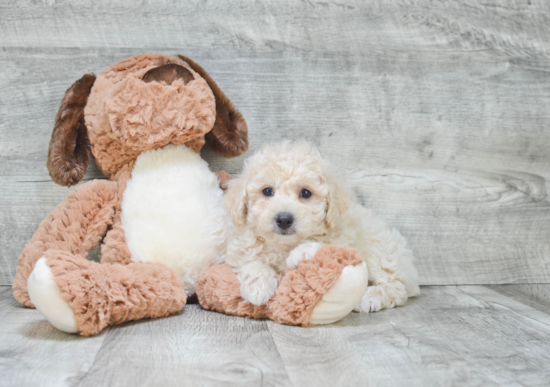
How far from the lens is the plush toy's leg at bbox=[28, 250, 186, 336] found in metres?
1.30

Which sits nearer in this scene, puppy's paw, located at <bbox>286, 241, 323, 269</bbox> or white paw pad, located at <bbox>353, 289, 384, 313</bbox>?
puppy's paw, located at <bbox>286, 241, 323, 269</bbox>

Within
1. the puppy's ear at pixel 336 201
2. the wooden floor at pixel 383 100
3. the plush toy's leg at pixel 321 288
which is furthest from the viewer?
the wooden floor at pixel 383 100

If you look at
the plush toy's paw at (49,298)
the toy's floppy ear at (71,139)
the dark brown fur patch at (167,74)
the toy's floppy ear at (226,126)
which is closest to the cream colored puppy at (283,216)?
the toy's floppy ear at (226,126)

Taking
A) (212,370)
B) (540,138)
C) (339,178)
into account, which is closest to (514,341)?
(339,178)

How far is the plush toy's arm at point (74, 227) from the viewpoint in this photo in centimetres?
173

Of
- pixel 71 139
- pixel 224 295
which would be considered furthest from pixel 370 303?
pixel 71 139

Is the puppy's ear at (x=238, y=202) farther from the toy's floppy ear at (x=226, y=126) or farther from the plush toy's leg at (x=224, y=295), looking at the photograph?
the toy's floppy ear at (x=226, y=126)

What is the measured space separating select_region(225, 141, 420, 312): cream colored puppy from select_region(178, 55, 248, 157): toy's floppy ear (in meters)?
0.23

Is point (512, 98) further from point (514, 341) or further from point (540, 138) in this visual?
point (514, 341)

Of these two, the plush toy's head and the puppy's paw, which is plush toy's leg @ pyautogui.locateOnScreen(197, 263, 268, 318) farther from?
the plush toy's head

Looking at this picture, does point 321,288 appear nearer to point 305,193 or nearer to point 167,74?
point 305,193

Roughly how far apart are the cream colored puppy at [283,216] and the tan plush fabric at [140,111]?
11.2 inches

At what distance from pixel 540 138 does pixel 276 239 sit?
4.77 ft

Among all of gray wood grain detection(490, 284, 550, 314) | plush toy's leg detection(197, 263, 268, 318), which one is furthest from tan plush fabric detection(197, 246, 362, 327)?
gray wood grain detection(490, 284, 550, 314)
